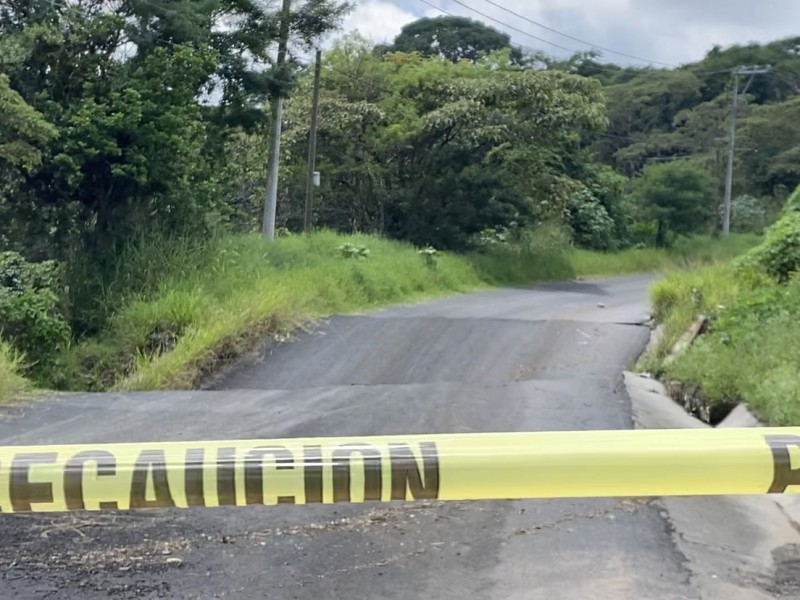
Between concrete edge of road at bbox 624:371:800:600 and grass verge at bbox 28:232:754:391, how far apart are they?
258 inches

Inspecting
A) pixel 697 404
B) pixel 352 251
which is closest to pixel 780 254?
pixel 697 404

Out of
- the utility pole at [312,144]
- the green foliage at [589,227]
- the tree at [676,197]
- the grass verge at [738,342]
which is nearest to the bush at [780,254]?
the grass verge at [738,342]

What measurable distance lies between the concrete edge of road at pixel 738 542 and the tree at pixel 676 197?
29.7 meters

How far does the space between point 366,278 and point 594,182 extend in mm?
20872

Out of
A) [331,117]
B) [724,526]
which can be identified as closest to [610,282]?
[331,117]

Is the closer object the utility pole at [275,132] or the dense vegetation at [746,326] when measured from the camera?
the dense vegetation at [746,326]

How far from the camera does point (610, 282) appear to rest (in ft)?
87.1

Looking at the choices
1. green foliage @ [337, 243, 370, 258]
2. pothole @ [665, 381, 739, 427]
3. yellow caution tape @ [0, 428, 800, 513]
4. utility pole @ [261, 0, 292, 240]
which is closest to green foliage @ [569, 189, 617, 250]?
green foliage @ [337, 243, 370, 258]

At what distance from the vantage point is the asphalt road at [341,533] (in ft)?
13.0

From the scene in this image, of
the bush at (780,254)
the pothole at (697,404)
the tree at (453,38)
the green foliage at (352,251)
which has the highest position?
the tree at (453,38)

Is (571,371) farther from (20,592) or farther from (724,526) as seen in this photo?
(20,592)

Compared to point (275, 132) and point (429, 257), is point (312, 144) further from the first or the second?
point (429, 257)

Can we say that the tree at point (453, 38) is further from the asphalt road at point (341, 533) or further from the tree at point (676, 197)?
the asphalt road at point (341, 533)

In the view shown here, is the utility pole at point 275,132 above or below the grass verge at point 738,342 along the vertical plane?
above
